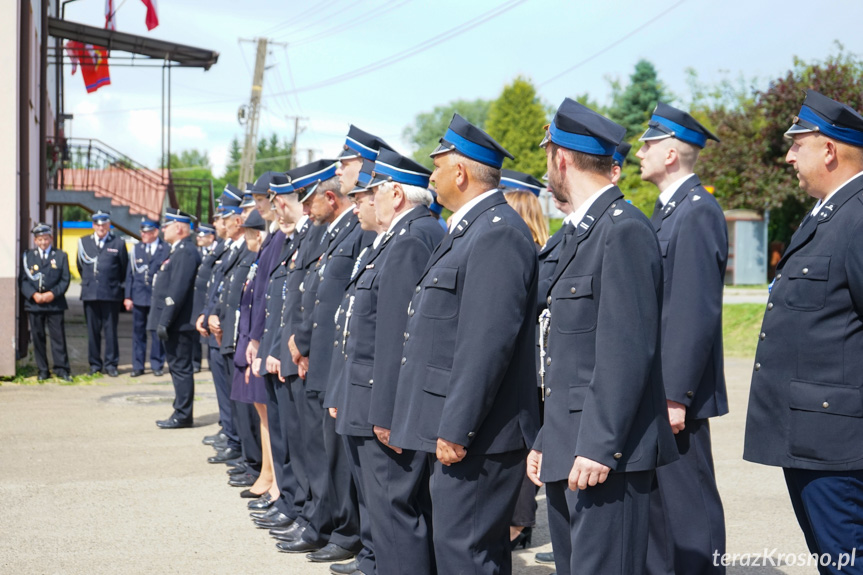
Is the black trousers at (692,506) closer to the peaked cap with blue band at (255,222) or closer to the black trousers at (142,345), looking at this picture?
the peaked cap with blue band at (255,222)

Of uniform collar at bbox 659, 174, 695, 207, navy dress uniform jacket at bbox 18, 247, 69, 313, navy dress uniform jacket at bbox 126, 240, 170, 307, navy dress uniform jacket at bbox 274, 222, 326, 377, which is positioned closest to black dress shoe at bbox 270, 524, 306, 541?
navy dress uniform jacket at bbox 274, 222, 326, 377

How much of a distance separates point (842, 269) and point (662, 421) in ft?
3.11

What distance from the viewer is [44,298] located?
510 inches

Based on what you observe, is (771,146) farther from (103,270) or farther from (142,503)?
(142,503)

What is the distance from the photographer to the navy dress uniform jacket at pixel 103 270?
47.6 ft

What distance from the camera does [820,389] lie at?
3340 mm

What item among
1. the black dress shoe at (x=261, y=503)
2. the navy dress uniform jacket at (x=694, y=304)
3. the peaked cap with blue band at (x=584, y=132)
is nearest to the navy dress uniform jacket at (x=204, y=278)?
the black dress shoe at (x=261, y=503)

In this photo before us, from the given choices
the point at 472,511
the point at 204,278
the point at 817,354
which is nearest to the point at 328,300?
the point at 472,511

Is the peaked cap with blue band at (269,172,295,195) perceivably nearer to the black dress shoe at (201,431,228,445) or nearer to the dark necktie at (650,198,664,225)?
the dark necktie at (650,198,664,225)

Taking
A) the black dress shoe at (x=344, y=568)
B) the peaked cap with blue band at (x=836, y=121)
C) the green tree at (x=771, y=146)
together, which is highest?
the green tree at (x=771, y=146)

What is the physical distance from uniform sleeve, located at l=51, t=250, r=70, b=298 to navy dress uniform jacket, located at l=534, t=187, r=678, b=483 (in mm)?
11537

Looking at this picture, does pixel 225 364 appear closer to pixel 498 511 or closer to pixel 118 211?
pixel 498 511

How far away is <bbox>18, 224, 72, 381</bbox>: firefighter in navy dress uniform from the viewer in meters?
12.9

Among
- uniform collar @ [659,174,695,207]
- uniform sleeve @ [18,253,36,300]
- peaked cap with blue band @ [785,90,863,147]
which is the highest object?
peaked cap with blue band @ [785,90,863,147]
